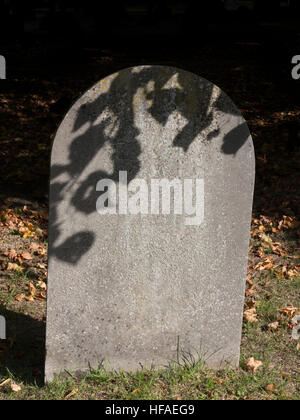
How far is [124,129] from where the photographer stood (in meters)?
3.94

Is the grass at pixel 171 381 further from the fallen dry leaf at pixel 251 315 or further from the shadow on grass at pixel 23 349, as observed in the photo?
the fallen dry leaf at pixel 251 315

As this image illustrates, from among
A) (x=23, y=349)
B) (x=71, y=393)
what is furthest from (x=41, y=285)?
(x=71, y=393)

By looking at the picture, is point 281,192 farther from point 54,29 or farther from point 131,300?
point 54,29

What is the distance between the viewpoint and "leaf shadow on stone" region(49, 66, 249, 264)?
3883 mm

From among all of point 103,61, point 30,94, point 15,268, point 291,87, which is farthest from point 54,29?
point 15,268

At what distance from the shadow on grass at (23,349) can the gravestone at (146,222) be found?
1.04 feet

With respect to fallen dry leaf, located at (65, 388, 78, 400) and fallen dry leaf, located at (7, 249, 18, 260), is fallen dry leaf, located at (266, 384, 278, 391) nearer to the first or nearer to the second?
fallen dry leaf, located at (65, 388, 78, 400)

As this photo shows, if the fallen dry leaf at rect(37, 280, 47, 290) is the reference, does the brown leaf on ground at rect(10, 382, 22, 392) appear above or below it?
below

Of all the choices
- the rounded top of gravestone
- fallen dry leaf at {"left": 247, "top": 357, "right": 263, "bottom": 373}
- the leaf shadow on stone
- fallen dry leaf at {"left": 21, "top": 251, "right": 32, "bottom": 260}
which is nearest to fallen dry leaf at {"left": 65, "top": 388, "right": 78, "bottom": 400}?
the leaf shadow on stone

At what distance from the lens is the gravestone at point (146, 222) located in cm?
392

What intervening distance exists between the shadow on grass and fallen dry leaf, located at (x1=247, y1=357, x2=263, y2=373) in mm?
1436

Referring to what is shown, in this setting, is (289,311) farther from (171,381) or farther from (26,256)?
(26,256)

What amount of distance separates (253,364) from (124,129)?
6.18 ft

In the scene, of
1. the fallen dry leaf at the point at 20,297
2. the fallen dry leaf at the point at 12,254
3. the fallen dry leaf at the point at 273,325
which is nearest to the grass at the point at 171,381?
the fallen dry leaf at the point at 273,325
